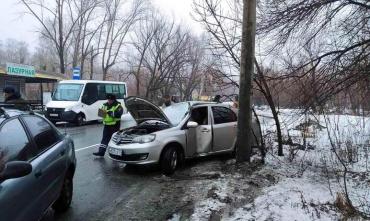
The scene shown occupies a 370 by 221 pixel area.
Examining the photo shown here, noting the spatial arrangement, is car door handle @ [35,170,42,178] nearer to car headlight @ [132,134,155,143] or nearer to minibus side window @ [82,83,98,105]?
car headlight @ [132,134,155,143]

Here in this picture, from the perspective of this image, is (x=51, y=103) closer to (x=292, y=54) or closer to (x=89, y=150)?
(x=89, y=150)

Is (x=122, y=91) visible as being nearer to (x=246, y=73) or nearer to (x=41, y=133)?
(x=246, y=73)

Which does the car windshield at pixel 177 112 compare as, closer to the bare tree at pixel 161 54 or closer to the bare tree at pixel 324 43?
the bare tree at pixel 324 43

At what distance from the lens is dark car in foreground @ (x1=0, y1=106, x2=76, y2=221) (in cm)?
351

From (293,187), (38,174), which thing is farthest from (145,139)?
(38,174)

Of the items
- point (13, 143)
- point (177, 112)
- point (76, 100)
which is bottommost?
point (13, 143)

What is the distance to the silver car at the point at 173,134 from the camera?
28.5ft

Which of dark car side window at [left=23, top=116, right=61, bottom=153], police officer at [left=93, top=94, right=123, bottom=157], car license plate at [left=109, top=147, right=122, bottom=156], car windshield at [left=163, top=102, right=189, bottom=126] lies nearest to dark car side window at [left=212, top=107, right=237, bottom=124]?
car windshield at [left=163, top=102, right=189, bottom=126]

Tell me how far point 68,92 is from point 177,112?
14475 mm

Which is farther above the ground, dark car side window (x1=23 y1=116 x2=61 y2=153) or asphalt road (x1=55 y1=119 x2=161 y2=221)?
dark car side window (x1=23 y1=116 x2=61 y2=153)

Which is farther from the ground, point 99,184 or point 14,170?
point 14,170

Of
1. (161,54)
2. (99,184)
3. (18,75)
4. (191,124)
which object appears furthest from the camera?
(161,54)

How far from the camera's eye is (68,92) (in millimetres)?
23078

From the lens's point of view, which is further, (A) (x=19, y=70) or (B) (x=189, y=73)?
(B) (x=189, y=73)
